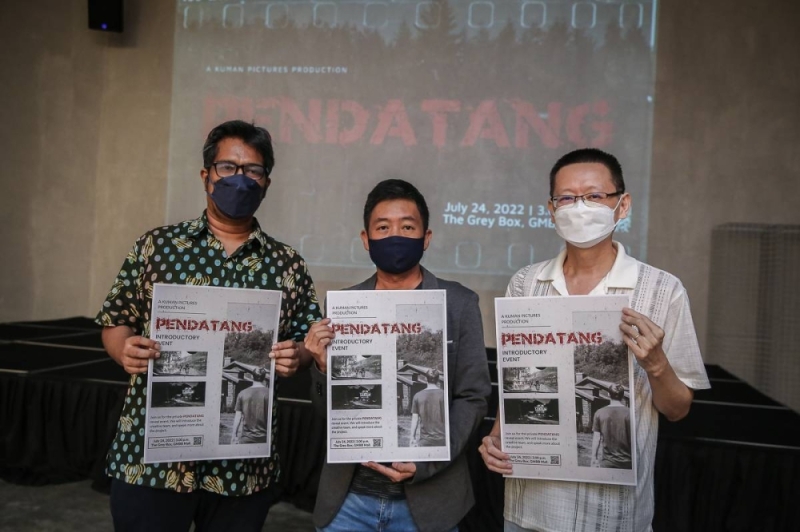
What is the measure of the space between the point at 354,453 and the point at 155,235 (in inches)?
25.9

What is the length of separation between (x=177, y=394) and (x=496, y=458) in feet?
2.24

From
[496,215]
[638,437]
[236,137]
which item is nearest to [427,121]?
[496,215]

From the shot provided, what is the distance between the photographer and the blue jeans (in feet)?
4.29

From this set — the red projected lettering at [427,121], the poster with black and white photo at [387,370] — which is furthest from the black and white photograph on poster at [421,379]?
the red projected lettering at [427,121]

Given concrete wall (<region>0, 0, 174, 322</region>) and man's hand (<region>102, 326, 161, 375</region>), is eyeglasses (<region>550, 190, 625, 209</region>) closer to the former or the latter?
man's hand (<region>102, 326, 161, 375</region>)

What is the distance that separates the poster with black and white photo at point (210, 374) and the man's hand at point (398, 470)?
285 millimetres

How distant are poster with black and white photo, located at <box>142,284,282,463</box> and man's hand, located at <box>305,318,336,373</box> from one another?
158mm

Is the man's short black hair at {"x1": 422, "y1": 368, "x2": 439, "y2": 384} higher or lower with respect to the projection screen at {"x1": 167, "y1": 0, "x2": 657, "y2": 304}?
lower

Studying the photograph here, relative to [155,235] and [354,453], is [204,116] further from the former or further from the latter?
[354,453]

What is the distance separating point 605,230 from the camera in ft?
4.43

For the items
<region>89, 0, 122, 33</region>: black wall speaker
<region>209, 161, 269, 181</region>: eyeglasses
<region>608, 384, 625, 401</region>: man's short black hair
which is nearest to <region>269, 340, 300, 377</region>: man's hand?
<region>209, 161, 269, 181</region>: eyeglasses

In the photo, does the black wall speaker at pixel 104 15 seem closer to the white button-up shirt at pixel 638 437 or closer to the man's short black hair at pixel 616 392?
the white button-up shirt at pixel 638 437

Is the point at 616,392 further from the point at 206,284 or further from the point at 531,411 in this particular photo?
the point at 206,284

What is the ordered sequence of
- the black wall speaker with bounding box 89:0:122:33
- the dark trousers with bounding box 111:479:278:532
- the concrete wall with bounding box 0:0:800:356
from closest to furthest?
the dark trousers with bounding box 111:479:278:532
the black wall speaker with bounding box 89:0:122:33
the concrete wall with bounding box 0:0:800:356
